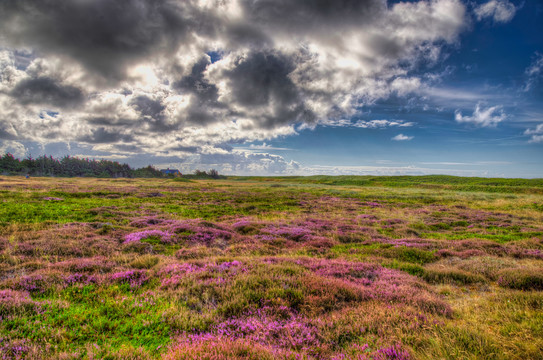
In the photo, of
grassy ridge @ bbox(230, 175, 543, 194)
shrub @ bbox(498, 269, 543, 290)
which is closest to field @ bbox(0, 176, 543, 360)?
shrub @ bbox(498, 269, 543, 290)

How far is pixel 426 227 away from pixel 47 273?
2274cm

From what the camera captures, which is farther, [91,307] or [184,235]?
[184,235]

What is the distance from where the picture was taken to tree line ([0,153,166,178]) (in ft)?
390

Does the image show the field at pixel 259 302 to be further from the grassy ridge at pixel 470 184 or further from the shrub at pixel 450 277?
the grassy ridge at pixel 470 184

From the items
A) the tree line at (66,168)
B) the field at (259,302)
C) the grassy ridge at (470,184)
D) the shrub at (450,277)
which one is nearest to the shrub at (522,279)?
the field at (259,302)

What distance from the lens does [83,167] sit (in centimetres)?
14850

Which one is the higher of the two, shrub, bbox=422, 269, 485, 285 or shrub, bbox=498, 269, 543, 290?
shrub, bbox=498, 269, 543, 290

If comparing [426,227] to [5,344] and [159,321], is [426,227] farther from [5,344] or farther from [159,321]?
[5,344]

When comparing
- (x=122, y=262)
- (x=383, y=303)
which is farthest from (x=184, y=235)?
(x=383, y=303)

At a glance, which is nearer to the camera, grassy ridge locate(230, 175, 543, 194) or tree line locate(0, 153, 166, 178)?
grassy ridge locate(230, 175, 543, 194)

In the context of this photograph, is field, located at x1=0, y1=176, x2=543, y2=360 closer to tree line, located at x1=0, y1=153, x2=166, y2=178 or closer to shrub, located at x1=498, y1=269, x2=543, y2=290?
shrub, located at x1=498, y1=269, x2=543, y2=290

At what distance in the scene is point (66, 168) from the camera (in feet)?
467

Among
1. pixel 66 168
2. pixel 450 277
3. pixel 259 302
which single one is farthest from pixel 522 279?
pixel 66 168

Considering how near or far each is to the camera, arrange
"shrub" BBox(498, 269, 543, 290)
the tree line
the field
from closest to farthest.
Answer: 1. the field
2. "shrub" BBox(498, 269, 543, 290)
3. the tree line
